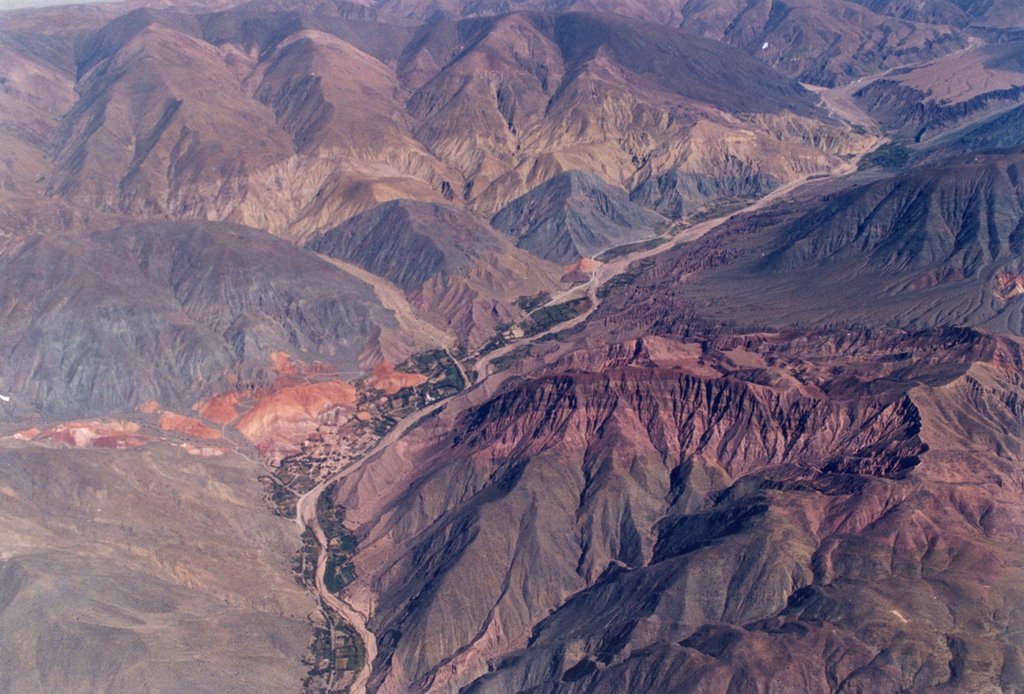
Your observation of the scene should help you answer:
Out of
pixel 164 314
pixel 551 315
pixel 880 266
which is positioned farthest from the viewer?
pixel 551 315

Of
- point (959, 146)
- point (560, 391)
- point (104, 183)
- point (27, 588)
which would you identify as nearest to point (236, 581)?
point (27, 588)

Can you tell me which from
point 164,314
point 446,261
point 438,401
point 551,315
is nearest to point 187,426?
point 164,314

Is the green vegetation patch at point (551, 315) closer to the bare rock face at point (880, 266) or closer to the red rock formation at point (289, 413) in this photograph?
the bare rock face at point (880, 266)

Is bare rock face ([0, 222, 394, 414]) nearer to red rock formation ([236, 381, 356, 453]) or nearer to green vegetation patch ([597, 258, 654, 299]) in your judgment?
red rock formation ([236, 381, 356, 453])

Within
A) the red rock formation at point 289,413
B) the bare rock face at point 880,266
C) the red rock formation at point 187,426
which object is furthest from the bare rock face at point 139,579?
the bare rock face at point 880,266

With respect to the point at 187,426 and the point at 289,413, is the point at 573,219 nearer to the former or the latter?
the point at 289,413

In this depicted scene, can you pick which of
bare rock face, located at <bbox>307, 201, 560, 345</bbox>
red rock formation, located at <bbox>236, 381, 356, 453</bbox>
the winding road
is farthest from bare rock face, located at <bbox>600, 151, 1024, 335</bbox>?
red rock formation, located at <bbox>236, 381, 356, 453</bbox>

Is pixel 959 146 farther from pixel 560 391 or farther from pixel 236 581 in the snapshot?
pixel 236 581

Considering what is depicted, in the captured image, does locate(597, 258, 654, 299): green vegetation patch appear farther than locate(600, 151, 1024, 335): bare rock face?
Yes
